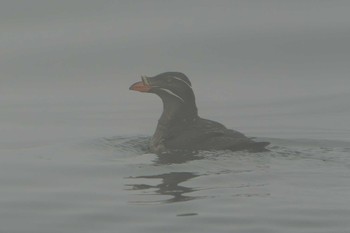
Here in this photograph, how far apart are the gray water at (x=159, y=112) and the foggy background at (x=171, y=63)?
0.10 ft

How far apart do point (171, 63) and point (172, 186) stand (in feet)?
29.0

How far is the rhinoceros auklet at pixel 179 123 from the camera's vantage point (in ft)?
49.3

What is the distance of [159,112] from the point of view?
20.3m

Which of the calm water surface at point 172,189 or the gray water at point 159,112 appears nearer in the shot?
the calm water surface at point 172,189

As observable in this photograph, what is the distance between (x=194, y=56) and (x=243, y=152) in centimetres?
785

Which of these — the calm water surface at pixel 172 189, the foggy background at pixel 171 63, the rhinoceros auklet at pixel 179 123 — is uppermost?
the foggy background at pixel 171 63

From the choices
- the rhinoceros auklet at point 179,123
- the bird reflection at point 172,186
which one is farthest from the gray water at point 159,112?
the rhinoceros auklet at point 179,123

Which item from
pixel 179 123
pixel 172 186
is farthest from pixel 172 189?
pixel 179 123

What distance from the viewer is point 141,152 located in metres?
16.0

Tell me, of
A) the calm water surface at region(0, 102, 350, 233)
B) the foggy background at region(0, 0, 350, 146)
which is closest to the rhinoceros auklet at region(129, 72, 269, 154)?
the calm water surface at region(0, 102, 350, 233)

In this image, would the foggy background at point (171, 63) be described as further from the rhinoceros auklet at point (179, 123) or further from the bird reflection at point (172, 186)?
the bird reflection at point (172, 186)

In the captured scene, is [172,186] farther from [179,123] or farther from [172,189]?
[179,123]

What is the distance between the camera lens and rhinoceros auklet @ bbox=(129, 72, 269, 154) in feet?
49.3

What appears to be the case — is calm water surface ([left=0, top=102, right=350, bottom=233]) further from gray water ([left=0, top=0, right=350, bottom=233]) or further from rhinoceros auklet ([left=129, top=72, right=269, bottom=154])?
rhinoceros auklet ([left=129, top=72, right=269, bottom=154])
